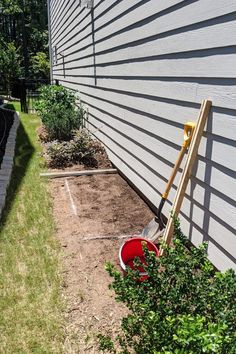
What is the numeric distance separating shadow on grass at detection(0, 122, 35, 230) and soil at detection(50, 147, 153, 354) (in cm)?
49

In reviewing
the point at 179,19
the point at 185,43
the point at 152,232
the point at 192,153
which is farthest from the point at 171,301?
the point at 179,19

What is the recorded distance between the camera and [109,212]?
3779 millimetres

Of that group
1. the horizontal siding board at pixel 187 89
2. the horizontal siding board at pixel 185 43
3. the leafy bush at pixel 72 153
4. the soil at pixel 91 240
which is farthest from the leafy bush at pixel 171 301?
the leafy bush at pixel 72 153

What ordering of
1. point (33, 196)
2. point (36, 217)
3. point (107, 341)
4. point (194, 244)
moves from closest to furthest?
point (107, 341), point (194, 244), point (36, 217), point (33, 196)

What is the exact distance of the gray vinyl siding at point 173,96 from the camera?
231 centimetres

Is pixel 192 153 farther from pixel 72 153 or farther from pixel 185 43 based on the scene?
pixel 72 153

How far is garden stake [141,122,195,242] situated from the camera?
2.68 m

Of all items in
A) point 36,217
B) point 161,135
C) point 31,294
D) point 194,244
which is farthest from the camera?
point 36,217

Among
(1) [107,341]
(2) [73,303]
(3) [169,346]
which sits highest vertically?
(3) [169,346]

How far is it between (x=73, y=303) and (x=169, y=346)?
1166 millimetres

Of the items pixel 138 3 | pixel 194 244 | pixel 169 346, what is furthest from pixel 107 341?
pixel 138 3

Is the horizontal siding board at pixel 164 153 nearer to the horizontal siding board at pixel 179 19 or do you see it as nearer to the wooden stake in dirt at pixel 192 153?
the wooden stake in dirt at pixel 192 153

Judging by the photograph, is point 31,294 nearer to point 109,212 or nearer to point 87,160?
point 109,212

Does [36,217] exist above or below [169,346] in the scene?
below
